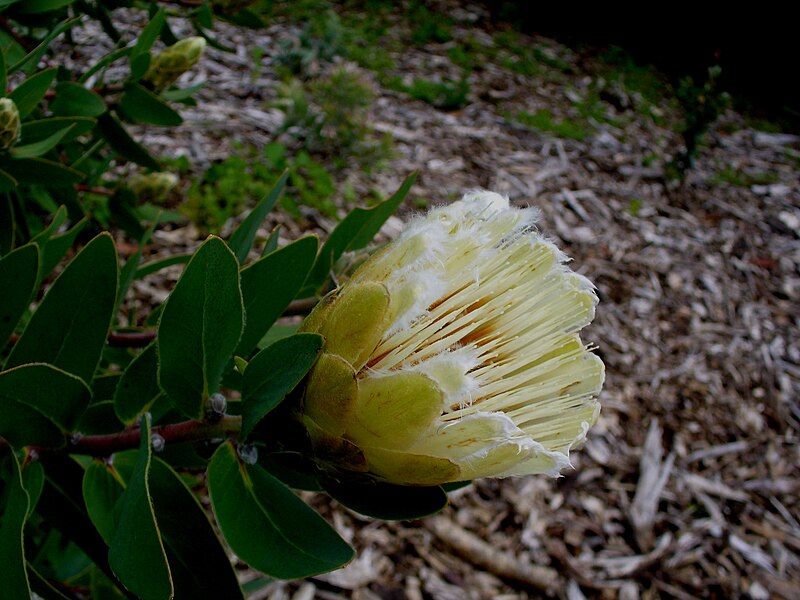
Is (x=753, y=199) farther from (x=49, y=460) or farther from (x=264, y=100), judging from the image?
(x=49, y=460)

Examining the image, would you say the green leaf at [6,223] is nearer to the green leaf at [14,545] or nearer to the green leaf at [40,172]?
the green leaf at [40,172]

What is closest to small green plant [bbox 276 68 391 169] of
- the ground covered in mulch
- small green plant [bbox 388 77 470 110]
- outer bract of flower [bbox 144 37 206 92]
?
the ground covered in mulch

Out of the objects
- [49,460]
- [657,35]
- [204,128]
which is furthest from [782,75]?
[49,460]

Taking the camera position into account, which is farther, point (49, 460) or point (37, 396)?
point (49, 460)

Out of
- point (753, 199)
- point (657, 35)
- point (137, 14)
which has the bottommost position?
point (753, 199)

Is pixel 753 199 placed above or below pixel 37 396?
below

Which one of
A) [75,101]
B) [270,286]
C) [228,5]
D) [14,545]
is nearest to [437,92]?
[228,5]

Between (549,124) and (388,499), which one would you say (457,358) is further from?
(549,124)
